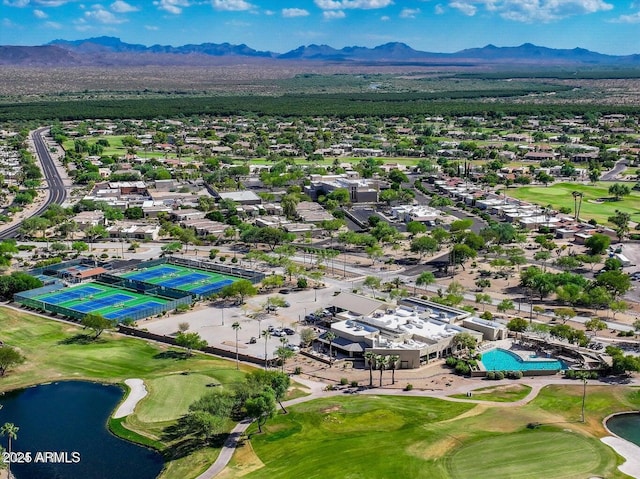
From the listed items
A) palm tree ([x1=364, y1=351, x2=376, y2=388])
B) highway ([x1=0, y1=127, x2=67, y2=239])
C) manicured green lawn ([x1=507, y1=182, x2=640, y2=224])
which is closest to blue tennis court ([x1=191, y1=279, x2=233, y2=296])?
palm tree ([x1=364, y1=351, x2=376, y2=388])

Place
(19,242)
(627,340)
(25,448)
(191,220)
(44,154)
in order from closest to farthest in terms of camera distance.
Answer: (25,448)
(627,340)
(19,242)
(191,220)
(44,154)

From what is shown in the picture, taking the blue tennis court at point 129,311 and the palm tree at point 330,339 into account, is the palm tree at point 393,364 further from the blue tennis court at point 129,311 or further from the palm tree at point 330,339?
the blue tennis court at point 129,311

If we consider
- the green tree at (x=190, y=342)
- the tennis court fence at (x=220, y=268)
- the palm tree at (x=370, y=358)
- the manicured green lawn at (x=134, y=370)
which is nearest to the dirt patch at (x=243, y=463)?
the manicured green lawn at (x=134, y=370)

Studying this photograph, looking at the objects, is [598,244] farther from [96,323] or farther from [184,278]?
[96,323]

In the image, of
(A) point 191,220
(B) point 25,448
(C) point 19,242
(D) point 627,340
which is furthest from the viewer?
(A) point 191,220

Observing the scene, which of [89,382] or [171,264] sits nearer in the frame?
[89,382]

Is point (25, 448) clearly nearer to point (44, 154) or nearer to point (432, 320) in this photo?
point (432, 320)

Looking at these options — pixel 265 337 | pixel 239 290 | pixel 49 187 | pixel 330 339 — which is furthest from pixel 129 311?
pixel 49 187

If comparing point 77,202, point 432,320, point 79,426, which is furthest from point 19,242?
point 432,320
